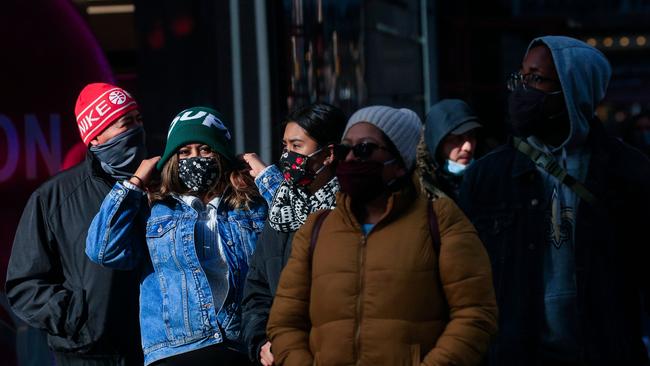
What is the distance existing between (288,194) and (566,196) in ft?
3.38

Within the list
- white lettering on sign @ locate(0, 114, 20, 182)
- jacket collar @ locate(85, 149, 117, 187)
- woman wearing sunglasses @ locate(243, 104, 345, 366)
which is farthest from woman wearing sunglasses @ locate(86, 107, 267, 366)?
white lettering on sign @ locate(0, 114, 20, 182)

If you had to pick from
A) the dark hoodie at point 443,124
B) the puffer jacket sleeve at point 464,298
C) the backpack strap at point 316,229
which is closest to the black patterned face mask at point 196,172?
the backpack strap at point 316,229

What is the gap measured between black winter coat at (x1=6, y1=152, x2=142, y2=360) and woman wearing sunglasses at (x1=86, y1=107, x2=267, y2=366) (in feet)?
1.21

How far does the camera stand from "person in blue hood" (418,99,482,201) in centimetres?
746

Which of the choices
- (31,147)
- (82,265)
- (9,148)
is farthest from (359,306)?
(31,147)

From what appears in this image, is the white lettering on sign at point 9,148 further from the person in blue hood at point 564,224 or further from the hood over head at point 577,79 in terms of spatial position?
the hood over head at point 577,79

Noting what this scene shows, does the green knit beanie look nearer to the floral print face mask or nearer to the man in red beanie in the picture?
the floral print face mask

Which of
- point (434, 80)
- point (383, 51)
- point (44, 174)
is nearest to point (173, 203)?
point (44, 174)

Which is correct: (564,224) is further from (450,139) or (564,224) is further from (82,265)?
(450,139)

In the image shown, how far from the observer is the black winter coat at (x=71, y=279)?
5.27 meters

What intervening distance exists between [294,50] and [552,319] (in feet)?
17.4

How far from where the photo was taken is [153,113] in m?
7.92

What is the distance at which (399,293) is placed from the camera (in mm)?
3787

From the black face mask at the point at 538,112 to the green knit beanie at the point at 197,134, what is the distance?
4.01ft
